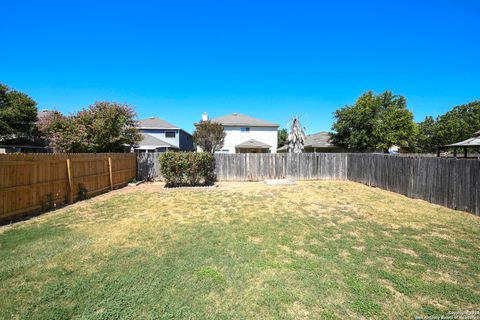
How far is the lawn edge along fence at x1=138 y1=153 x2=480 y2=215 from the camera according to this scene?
7.66 metres

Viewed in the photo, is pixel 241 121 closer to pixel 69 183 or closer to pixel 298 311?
pixel 69 183

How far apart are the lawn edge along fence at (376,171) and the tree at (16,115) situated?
15.6m

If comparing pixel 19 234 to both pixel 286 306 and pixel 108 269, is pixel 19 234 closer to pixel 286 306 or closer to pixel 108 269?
pixel 108 269

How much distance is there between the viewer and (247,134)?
92.6 ft

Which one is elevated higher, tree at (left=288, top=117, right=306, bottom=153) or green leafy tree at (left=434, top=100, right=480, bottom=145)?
green leafy tree at (left=434, top=100, right=480, bottom=145)

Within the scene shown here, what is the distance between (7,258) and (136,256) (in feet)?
7.48

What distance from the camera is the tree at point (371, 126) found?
2716 centimetres

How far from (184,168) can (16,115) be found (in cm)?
1994

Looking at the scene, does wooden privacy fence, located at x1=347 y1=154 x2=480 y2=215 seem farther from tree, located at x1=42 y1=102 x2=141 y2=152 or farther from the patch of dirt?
tree, located at x1=42 y1=102 x2=141 y2=152

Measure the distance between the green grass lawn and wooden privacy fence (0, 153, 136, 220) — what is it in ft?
2.97

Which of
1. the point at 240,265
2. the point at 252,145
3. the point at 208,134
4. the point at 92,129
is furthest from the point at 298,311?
the point at 252,145

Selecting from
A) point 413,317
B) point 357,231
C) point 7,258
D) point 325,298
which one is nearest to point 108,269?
point 7,258

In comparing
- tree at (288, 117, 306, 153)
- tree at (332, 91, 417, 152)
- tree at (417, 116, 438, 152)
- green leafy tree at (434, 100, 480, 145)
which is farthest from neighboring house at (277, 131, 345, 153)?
tree at (417, 116, 438, 152)

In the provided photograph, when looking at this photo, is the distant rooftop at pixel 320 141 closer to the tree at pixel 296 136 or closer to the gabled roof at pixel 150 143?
the tree at pixel 296 136
